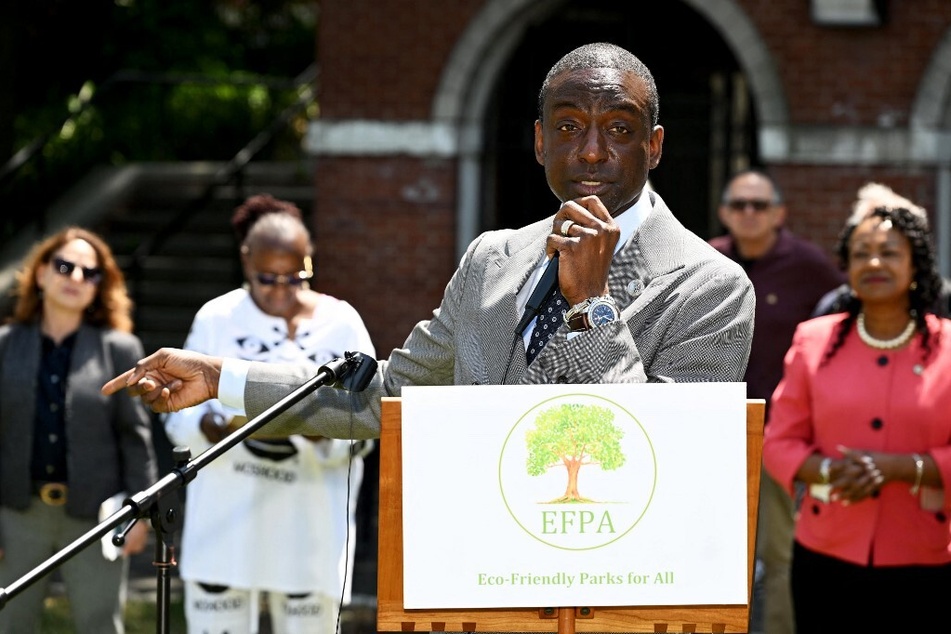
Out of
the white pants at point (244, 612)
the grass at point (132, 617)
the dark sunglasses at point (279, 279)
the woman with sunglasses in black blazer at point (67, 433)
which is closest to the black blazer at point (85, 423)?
the woman with sunglasses in black blazer at point (67, 433)

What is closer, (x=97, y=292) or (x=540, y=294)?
(x=540, y=294)

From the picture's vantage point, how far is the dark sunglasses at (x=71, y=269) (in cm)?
695

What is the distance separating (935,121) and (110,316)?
21.7ft

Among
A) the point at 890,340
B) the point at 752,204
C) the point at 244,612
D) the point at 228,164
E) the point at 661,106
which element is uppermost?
the point at 661,106

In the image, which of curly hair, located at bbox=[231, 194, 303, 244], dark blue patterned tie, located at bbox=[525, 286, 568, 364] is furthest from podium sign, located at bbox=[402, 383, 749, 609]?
curly hair, located at bbox=[231, 194, 303, 244]

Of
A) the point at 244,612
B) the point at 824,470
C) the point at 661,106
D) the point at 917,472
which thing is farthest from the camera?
the point at 661,106

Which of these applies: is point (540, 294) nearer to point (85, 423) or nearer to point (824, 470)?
point (824, 470)

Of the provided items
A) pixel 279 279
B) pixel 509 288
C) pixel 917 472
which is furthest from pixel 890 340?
pixel 509 288

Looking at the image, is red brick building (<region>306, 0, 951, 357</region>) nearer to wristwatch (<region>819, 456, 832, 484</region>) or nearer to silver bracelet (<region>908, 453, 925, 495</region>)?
wristwatch (<region>819, 456, 832, 484</region>)

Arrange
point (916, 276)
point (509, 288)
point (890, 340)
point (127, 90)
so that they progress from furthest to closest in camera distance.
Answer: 1. point (127, 90)
2. point (916, 276)
3. point (890, 340)
4. point (509, 288)

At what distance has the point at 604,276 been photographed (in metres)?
3.04

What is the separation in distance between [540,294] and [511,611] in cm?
71

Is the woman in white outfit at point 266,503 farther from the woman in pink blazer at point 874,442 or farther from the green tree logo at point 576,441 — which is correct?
the green tree logo at point 576,441

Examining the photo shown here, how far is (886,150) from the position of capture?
1120cm
